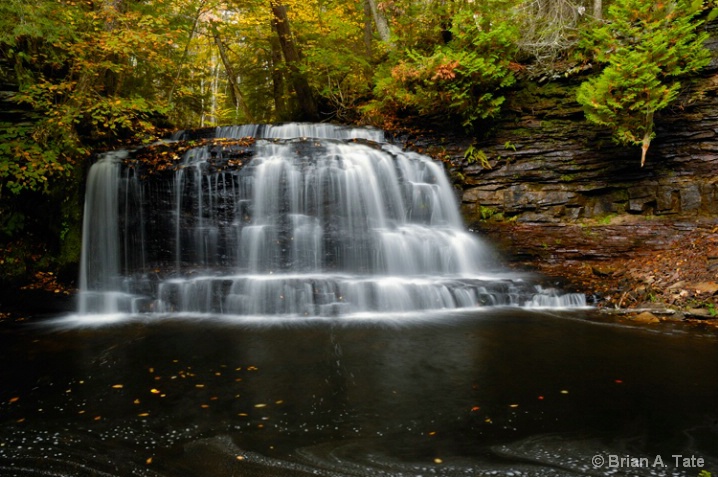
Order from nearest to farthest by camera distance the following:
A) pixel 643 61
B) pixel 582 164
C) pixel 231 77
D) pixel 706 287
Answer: pixel 706 287
pixel 643 61
pixel 582 164
pixel 231 77

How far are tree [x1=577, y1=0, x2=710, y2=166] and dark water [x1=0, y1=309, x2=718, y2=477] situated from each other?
432 cm

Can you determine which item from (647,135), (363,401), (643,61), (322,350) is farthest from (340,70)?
(363,401)

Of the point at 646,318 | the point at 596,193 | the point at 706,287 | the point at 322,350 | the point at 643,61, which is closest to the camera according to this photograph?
the point at 322,350

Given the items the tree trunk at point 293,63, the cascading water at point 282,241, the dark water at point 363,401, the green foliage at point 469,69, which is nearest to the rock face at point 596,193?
the green foliage at point 469,69

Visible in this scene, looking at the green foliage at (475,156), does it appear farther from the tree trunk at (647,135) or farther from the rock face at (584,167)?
the tree trunk at (647,135)

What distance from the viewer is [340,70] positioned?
13953 millimetres

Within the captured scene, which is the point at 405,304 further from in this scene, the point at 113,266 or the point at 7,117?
the point at 7,117

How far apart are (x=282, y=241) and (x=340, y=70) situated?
765 centimetres

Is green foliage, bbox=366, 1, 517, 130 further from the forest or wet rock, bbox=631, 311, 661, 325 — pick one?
wet rock, bbox=631, 311, 661, 325

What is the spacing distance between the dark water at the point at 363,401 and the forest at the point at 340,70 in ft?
11.1

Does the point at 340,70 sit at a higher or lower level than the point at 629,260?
higher

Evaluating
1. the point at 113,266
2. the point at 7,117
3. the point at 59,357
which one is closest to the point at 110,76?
the point at 7,117

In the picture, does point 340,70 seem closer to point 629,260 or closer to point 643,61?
point 643,61

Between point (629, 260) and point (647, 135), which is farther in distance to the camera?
point (647, 135)
